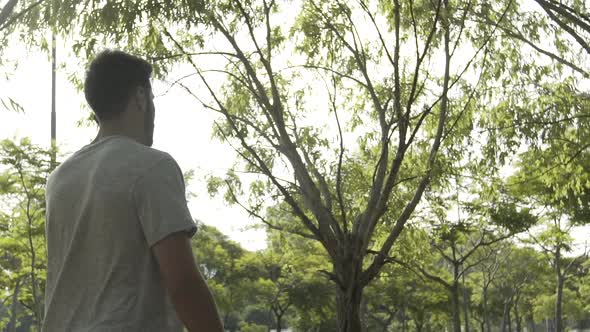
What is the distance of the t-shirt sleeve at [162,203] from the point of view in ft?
4.68

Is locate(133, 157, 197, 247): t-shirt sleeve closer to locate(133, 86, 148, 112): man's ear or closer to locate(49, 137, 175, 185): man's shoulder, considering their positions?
locate(49, 137, 175, 185): man's shoulder

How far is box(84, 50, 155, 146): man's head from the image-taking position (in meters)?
1.66

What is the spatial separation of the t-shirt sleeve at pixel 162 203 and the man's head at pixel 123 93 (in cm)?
21

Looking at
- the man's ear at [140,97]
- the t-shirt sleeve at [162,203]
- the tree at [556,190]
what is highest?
the tree at [556,190]

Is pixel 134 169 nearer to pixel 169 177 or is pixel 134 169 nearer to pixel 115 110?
pixel 169 177

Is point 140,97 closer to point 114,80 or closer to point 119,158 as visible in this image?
point 114,80

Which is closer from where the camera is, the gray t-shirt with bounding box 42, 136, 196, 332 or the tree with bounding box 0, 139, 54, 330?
the gray t-shirt with bounding box 42, 136, 196, 332

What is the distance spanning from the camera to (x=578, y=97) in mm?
12547

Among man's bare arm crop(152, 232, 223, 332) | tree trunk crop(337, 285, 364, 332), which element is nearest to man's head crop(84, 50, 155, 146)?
man's bare arm crop(152, 232, 223, 332)

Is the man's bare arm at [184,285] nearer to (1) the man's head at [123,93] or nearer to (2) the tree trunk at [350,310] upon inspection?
(1) the man's head at [123,93]

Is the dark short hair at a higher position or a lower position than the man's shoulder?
higher

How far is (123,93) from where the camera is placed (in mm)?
1658

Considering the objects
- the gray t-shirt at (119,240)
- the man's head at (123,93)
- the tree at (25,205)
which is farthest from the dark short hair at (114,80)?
the tree at (25,205)

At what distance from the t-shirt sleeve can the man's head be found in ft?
0.69
